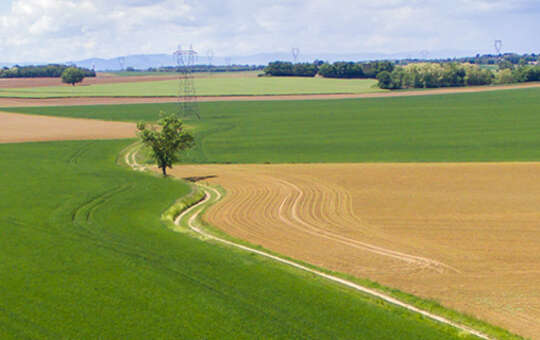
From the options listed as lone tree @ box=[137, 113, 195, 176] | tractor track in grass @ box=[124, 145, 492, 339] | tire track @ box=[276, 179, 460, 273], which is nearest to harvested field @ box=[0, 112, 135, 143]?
lone tree @ box=[137, 113, 195, 176]

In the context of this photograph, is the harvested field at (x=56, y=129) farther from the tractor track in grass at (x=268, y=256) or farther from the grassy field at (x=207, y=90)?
the grassy field at (x=207, y=90)

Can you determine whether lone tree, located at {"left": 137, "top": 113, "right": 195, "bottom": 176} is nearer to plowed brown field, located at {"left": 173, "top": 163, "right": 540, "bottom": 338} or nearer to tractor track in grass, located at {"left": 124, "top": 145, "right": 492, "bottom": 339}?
plowed brown field, located at {"left": 173, "top": 163, "right": 540, "bottom": 338}

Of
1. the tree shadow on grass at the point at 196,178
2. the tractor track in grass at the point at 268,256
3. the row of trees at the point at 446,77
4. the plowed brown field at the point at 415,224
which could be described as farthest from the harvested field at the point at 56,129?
the row of trees at the point at 446,77

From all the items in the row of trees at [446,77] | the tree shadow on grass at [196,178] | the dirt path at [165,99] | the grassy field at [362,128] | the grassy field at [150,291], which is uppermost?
the row of trees at [446,77]

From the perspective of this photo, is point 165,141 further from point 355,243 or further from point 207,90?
point 207,90

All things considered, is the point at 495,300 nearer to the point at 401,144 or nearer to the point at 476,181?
the point at 476,181
